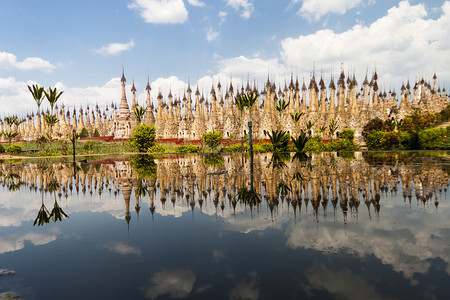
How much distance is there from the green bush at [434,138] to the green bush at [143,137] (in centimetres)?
2994

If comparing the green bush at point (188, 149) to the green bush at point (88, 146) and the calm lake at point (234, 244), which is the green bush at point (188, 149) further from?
the calm lake at point (234, 244)

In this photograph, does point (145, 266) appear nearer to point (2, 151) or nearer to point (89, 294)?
point (89, 294)

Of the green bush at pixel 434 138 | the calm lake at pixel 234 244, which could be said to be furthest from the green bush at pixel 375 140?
the calm lake at pixel 234 244

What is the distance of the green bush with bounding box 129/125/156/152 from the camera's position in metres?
31.5

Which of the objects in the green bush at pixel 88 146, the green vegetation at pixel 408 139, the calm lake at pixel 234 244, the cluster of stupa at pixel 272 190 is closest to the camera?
the calm lake at pixel 234 244

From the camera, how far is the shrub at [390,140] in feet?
87.4

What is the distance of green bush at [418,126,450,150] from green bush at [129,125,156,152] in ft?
98.2

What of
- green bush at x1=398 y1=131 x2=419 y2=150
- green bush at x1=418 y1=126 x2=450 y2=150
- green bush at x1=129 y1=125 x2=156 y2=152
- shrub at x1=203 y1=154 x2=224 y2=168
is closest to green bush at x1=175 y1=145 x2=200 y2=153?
→ green bush at x1=129 y1=125 x2=156 y2=152

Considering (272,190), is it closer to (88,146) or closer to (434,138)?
(434,138)

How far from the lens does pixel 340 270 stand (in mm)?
→ 3176

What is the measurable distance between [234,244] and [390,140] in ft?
94.3

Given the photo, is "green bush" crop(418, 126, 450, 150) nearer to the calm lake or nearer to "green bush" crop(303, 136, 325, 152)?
"green bush" crop(303, 136, 325, 152)

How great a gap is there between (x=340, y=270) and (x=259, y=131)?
44.4 m

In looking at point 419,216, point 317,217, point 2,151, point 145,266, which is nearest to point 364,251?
point 317,217
